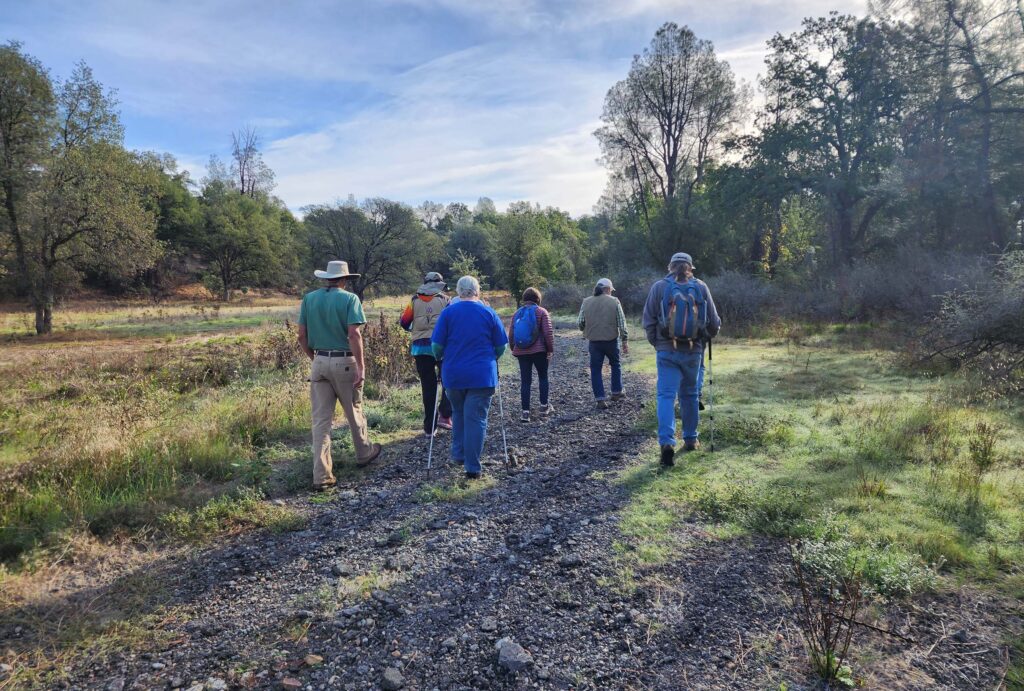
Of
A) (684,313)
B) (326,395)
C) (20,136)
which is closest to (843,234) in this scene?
(684,313)

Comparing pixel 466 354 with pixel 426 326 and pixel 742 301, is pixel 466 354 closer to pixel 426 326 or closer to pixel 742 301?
pixel 426 326

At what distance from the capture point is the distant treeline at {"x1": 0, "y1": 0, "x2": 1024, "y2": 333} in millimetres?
18172

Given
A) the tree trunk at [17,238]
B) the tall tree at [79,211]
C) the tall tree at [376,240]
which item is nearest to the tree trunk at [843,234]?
the tall tree at [79,211]

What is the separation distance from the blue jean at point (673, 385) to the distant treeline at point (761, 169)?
47.7ft

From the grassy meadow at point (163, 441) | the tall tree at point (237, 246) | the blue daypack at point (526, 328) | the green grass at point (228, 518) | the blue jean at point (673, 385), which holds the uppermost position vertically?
the tall tree at point (237, 246)

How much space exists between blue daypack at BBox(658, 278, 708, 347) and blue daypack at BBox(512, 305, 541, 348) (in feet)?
8.31

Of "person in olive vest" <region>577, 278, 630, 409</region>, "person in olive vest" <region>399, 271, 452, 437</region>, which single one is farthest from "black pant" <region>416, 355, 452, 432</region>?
"person in olive vest" <region>577, 278, 630, 409</region>

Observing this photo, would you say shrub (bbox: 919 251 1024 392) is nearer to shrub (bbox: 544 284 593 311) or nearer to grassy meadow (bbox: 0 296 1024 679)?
grassy meadow (bbox: 0 296 1024 679)

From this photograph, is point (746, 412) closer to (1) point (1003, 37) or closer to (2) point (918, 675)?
(2) point (918, 675)

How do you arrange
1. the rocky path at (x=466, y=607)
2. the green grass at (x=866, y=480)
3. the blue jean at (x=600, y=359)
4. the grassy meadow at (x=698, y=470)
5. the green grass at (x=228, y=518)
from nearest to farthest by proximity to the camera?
the rocky path at (x=466, y=607) < the green grass at (x=866, y=480) < the grassy meadow at (x=698, y=470) < the green grass at (x=228, y=518) < the blue jean at (x=600, y=359)

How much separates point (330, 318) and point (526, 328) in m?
3.28

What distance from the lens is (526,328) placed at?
8.08 m

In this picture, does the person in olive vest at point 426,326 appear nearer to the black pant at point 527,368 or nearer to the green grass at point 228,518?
the black pant at point 527,368

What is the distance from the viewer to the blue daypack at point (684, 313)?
5691mm
